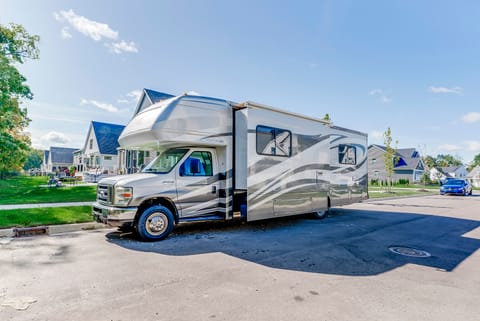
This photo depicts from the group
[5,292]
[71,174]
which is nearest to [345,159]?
[5,292]

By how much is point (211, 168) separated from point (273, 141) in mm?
2003

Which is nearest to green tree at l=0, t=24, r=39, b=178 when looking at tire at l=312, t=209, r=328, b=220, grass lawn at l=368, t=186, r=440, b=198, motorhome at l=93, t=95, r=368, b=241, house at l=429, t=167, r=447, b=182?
motorhome at l=93, t=95, r=368, b=241

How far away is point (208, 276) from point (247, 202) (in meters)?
3.28

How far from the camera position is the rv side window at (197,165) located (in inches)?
290

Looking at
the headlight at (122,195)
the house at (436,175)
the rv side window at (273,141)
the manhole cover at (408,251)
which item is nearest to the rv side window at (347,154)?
the rv side window at (273,141)

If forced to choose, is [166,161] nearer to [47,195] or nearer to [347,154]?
[347,154]

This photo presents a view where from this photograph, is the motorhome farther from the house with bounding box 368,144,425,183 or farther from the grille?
the house with bounding box 368,144,425,183

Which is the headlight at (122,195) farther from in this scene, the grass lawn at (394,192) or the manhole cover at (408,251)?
the grass lawn at (394,192)

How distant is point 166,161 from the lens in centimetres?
743

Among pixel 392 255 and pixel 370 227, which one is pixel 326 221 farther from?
pixel 392 255

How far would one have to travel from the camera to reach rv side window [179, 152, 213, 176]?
737 centimetres

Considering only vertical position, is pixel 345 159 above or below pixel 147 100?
below

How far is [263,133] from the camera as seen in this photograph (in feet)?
26.3

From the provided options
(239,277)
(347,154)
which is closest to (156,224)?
(239,277)
